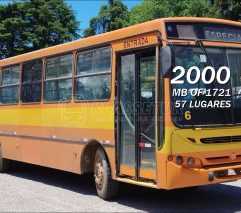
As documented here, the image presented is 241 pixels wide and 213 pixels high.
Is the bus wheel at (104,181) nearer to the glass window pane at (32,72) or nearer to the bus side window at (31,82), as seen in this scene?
the bus side window at (31,82)

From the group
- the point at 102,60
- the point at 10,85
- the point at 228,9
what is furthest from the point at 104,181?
the point at 228,9

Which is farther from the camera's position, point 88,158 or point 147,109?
point 88,158

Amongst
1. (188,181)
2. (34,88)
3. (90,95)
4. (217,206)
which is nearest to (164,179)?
(188,181)

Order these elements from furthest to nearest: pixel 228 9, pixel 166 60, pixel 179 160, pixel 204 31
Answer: pixel 228 9 → pixel 204 31 → pixel 179 160 → pixel 166 60

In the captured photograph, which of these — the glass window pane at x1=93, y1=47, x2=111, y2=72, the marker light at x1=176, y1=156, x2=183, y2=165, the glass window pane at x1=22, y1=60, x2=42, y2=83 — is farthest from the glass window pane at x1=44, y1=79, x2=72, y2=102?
the marker light at x1=176, y1=156, x2=183, y2=165

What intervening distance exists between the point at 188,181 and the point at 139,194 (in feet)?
7.78

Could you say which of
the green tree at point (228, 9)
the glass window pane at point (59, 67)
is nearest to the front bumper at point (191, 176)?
the glass window pane at point (59, 67)

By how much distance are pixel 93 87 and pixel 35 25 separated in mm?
39660

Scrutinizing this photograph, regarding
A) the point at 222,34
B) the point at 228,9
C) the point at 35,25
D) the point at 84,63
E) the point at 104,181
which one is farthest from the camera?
the point at 35,25

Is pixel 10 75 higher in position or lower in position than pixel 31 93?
higher

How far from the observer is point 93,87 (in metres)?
9.88

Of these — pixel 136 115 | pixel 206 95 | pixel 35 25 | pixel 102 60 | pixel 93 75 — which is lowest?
pixel 136 115

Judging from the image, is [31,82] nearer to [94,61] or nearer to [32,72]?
[32,72]

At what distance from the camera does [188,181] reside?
25.6ft
